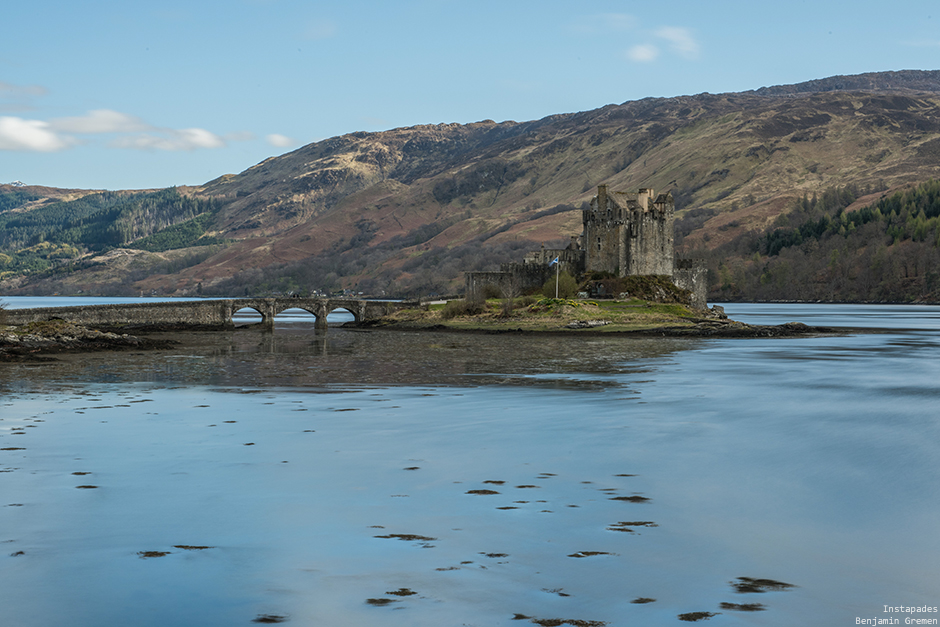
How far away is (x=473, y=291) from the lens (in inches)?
3612

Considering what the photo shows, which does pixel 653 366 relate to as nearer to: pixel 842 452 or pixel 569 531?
pixel 842 452

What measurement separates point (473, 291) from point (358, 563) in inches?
3144

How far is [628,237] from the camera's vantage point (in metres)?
85.4

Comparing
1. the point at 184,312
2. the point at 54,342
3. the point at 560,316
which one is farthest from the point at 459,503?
the point at 184,312

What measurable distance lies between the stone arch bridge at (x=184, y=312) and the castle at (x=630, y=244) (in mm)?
14189

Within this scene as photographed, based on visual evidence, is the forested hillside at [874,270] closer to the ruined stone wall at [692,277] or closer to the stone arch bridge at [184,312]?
the ruined stone wall at [692,277]

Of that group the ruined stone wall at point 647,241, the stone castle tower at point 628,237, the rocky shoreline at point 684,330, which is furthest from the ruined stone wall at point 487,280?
the rocky shoreline at point 684,330

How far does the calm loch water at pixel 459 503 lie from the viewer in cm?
1080

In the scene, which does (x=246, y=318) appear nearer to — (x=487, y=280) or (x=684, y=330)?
(x=487, y=280)

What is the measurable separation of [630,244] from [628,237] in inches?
29.3

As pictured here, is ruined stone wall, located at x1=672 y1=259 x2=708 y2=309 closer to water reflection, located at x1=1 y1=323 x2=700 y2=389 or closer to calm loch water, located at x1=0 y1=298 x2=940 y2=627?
water reflection, located at x1=1 y1=323 x2=700 y2=389

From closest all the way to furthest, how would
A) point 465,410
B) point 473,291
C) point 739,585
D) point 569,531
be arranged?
point 739,585, point 569,531, point 465,410, point 473,291

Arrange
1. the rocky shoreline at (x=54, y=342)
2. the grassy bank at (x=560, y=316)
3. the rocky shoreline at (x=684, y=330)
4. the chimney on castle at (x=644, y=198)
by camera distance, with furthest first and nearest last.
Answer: the chimney on castle at (x=644, y=198)
the grassy bank at (x=560, y=316)
the rocky shoreline at (x=684, y=330)
the rocky shoreline at (x=54, y=342)

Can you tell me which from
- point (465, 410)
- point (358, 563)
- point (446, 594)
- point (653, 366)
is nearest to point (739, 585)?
point (446, 594)
